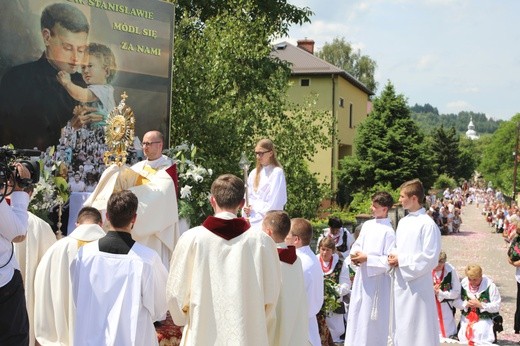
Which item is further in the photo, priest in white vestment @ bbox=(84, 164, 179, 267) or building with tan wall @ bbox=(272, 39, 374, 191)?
building with tan wall @ bbox=(272, 39, 374, 191)

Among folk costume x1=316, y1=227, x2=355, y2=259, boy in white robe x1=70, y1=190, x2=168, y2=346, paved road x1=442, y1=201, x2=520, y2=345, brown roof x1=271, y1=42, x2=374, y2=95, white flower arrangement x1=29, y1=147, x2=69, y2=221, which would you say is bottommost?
paved road x1=442, y1=201, x2=520, y2=345

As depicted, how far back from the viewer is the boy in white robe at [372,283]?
314 inches

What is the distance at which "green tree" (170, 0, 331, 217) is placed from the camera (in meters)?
15.9

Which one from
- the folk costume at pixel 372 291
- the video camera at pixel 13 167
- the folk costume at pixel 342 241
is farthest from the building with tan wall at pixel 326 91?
the video camera at pixel 13 167

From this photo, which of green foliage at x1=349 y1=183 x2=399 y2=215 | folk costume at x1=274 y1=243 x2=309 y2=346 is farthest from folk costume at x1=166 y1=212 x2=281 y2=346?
green foliage at x1=349 y1=183 x2=399 y2=215

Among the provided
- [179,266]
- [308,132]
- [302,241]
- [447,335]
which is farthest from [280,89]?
[179,266]

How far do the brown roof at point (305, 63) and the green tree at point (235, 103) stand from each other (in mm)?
21236

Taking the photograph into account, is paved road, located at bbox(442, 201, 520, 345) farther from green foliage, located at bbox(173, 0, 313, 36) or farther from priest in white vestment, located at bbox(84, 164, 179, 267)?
green foliage, located at bbox(173, 0, 313, 36)

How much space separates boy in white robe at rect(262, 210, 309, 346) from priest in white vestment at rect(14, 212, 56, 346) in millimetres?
2247

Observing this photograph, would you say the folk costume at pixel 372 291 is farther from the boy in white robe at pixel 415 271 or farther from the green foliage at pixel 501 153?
the green foliage at pixel 501 153

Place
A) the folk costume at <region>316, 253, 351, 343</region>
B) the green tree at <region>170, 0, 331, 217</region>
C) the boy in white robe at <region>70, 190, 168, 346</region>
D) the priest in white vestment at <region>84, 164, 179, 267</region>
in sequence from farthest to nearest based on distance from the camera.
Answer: the green tree at <region>170, 0, 331, 217</region> → the folk costume at <region>316, 253, 351, 343</region> → the priest in white vestment at <region>84, 164, 179, 267</region> → the boy in white robe at <region>70, 190, 168, 346</region>

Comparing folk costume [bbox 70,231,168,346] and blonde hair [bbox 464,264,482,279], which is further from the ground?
folk costume [bbox 70,231,168,346]

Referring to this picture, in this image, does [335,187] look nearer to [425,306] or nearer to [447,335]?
[447,335]

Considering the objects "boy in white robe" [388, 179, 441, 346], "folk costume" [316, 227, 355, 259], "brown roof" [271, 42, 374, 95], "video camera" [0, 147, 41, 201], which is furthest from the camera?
"brown roof" [271, 42, 374, 95]
